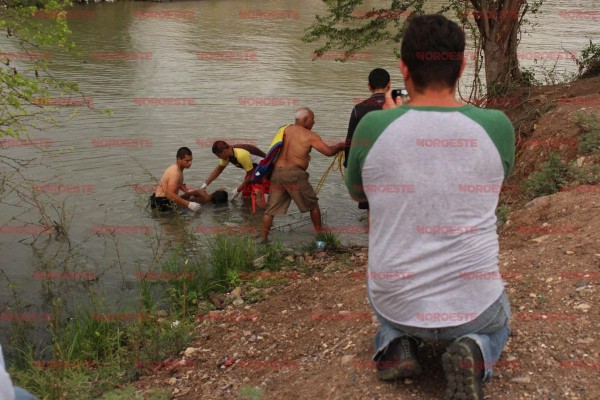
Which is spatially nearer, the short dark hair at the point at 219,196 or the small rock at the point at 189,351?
the small rock at the point at 189,351

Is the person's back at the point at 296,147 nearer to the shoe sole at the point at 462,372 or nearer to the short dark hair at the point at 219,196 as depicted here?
the short dark hair at the point at 219,196

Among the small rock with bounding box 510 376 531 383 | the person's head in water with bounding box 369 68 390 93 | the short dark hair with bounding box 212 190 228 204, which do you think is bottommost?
the short dark hair with bounding box 212 190 228 204

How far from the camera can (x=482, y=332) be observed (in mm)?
3084

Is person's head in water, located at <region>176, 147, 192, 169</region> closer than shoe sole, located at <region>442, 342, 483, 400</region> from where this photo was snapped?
No

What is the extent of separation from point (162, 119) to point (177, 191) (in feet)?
14.9

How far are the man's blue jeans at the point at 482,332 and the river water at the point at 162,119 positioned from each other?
4.44 metres

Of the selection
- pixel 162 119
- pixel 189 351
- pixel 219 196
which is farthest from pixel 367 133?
pixel 162 119

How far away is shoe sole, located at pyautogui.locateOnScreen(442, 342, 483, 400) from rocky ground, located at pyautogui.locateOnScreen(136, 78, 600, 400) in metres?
0.32

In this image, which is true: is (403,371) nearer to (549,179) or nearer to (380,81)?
(380,81)

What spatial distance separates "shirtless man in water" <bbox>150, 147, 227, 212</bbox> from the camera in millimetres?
9633

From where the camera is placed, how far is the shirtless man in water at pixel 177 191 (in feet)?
31.6

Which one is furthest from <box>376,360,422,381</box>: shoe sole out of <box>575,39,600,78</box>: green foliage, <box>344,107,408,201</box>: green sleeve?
<box>575,39,600,78</box>: green foliage

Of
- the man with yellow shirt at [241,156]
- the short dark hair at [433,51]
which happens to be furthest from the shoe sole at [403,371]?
the man with yellow shirt at [241,156]

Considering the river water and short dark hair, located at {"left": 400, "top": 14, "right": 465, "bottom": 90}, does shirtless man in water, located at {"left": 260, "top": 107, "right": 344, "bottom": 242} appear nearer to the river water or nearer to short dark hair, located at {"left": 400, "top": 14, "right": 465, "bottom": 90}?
the river water
